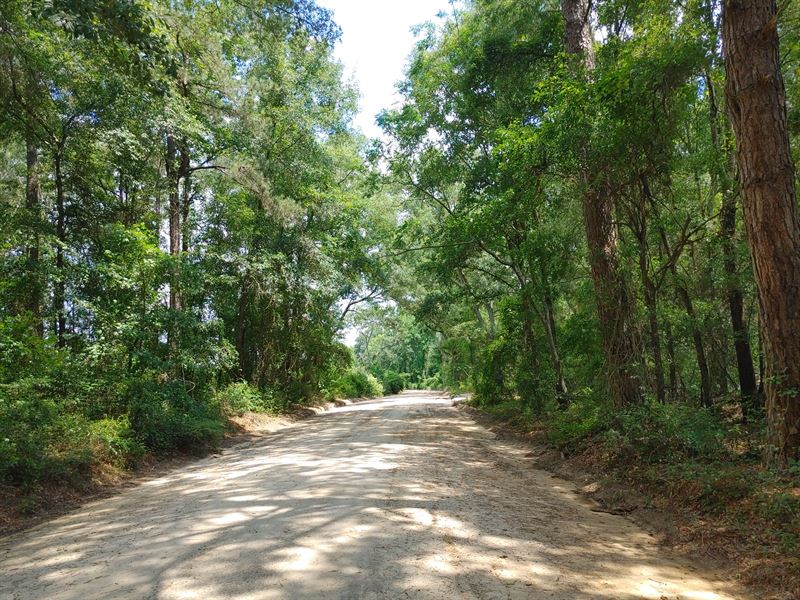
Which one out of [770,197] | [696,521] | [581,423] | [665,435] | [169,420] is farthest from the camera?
[169,420]

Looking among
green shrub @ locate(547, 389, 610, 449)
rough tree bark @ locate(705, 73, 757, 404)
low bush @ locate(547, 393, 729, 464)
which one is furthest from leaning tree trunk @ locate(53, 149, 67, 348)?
rough tree bark @ locate(705, 73, 757, 404)

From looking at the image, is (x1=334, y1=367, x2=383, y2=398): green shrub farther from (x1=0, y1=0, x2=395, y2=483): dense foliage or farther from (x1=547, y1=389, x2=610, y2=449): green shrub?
(x1=547, y1=389, x2=610, y2=449): green shrub

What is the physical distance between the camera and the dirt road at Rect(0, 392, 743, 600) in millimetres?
3600

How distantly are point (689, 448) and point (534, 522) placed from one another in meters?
2.75

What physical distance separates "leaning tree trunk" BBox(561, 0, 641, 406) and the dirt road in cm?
274

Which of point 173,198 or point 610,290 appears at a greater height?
point 173,198

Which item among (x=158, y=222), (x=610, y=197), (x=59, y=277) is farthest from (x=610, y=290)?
(x=158, y=222)

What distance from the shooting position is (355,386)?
4000 centimetres

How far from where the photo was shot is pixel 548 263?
13773mm

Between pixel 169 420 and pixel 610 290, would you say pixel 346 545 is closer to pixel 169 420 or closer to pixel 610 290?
pixel 610 290

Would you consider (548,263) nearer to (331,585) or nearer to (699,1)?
(699,1)

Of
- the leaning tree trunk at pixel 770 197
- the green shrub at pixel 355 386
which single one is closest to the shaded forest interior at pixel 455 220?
the leaning tree trunk at pixel 770 197

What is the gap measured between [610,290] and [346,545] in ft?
23.8

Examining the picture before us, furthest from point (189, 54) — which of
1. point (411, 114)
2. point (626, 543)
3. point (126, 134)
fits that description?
point (626, 543)
